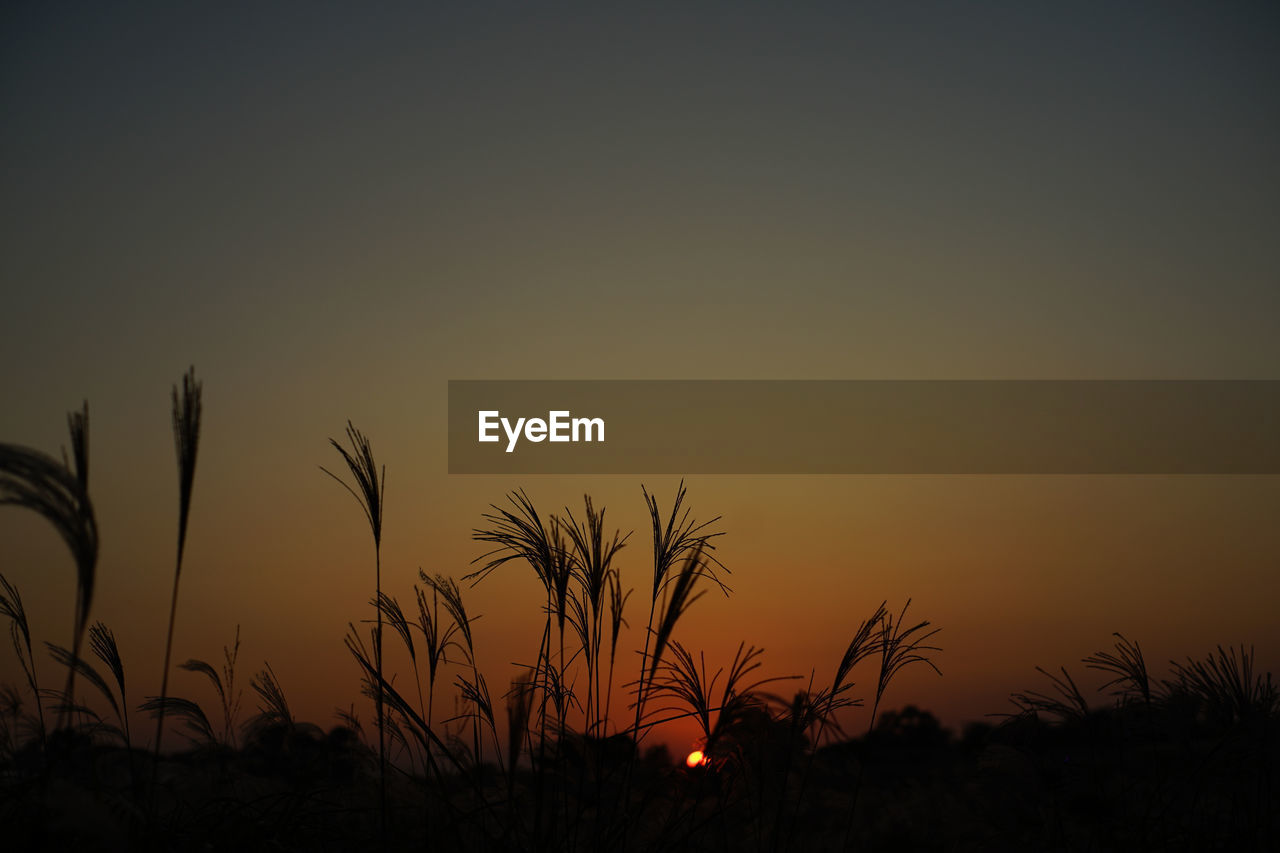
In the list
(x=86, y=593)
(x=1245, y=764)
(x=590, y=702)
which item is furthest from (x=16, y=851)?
(x=1245, y=764)

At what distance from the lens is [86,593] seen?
307 centimetres

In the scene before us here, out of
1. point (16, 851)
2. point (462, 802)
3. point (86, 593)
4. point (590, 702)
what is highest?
point (86, 593)

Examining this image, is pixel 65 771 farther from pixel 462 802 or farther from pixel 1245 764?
pixel 1245 764

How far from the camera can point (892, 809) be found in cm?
1041

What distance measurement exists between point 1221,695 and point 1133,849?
4.34 feet

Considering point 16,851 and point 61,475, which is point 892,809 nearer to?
point 16,851

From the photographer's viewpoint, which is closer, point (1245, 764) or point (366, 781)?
point (1245, 764)

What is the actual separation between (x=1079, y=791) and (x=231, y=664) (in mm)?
7787

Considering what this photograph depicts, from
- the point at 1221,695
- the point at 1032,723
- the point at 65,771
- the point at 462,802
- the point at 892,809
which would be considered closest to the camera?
the point at 65,771

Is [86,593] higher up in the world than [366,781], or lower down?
higher up

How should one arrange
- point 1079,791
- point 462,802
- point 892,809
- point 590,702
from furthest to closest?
point 892,809, point 1079,791, point 462,802, point 590,702

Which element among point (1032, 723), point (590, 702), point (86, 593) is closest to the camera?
point (86, 593)

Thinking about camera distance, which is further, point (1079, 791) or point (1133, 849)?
point (1079, 791)

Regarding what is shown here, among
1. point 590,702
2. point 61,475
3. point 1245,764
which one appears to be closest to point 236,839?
point 590,702
